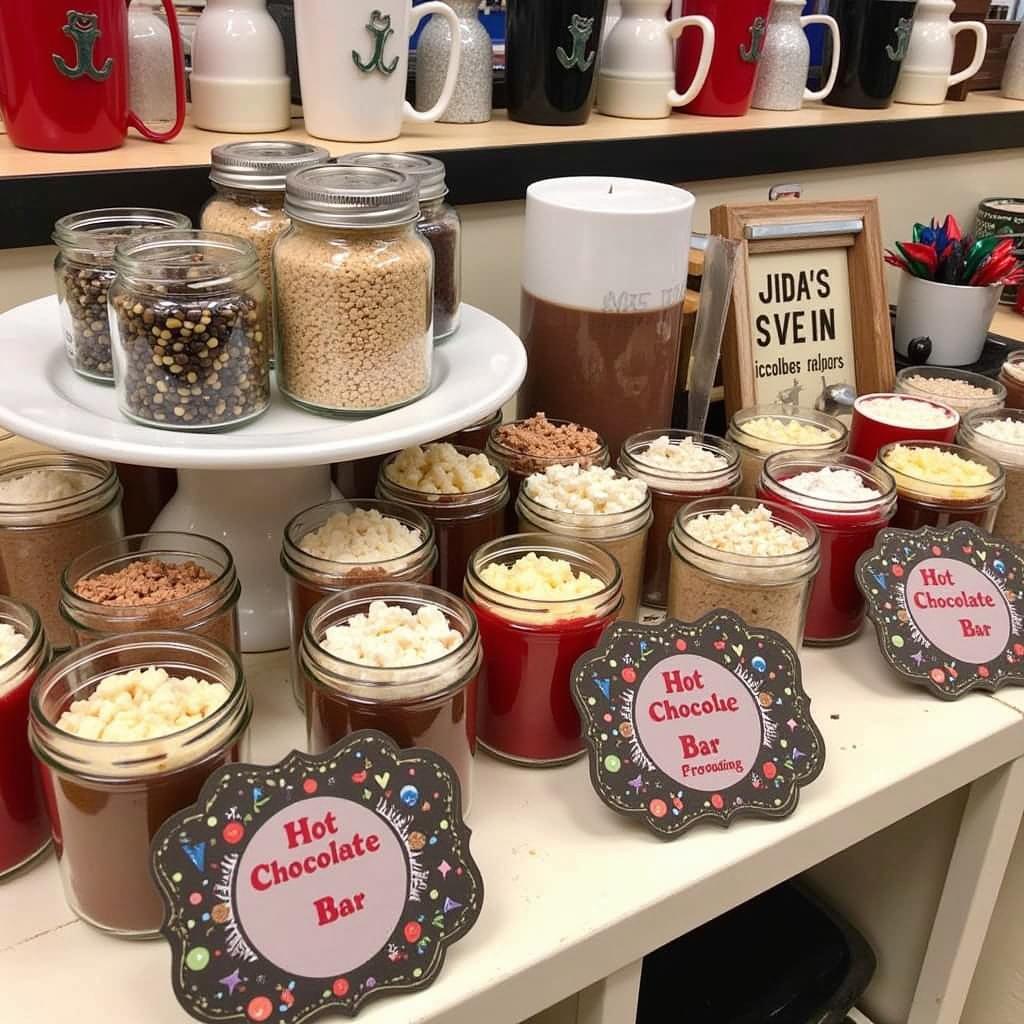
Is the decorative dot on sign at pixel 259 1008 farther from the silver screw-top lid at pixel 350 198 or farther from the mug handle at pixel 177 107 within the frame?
the mug handle at pixel 177 107

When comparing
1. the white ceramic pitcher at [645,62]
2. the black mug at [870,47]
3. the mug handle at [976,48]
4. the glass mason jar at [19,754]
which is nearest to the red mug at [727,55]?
the white ceramic pitcher at [645,62]

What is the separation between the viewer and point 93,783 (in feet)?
1.96

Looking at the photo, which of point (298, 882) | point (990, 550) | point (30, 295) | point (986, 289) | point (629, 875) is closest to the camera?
point (298, 882)

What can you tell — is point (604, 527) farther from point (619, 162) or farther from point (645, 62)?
point (645, 62)

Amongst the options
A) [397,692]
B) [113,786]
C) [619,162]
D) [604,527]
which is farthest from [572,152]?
[113,786]

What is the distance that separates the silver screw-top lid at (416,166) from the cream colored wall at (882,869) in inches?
14.2

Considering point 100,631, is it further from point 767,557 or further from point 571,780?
point 767,557

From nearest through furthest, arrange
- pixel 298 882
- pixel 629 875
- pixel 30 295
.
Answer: pixel 298 882
pixel 629 875
pixel 30 295

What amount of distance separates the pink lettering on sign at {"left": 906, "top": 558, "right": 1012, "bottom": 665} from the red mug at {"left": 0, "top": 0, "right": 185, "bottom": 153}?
3.01ft

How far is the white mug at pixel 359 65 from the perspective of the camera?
1.10 metres

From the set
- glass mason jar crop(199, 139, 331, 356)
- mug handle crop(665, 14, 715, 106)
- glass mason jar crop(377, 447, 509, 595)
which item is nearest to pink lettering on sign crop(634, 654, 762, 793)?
glass mason jar crop(377, 447, 509, 595)

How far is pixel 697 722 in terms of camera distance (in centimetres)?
75

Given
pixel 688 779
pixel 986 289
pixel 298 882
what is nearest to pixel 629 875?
pixel 688 779

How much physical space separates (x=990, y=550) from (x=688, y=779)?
0.40 metres
